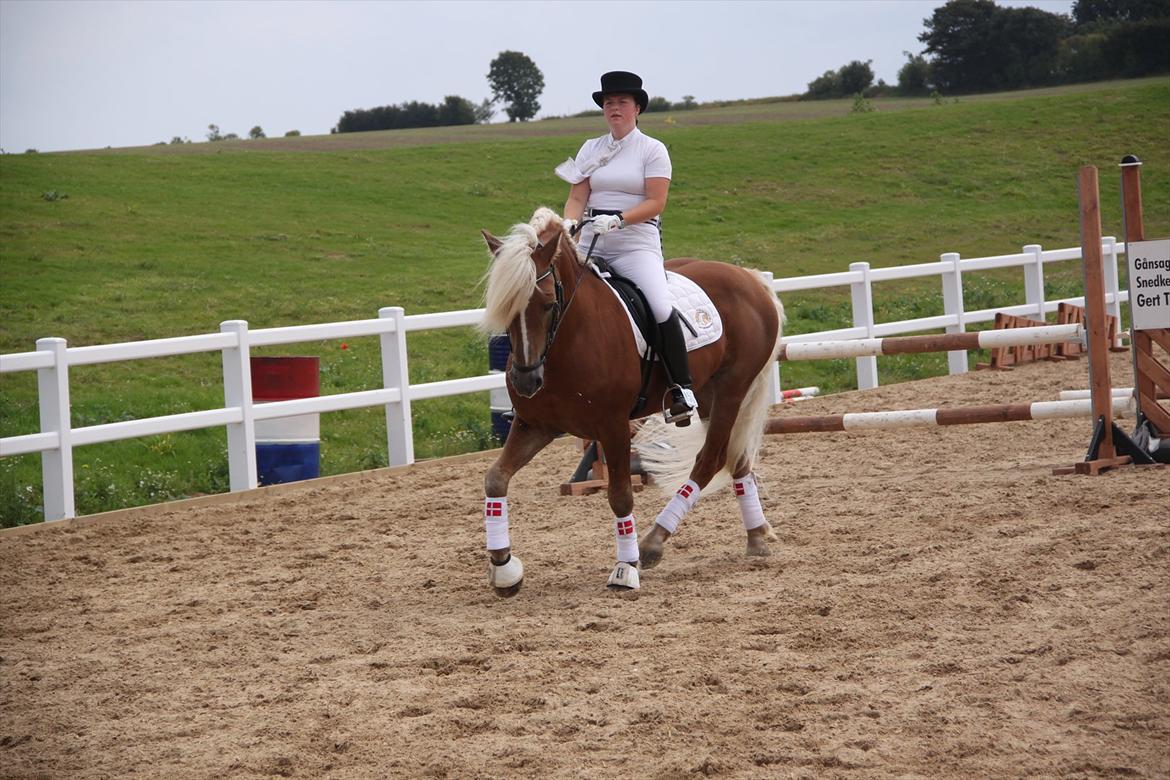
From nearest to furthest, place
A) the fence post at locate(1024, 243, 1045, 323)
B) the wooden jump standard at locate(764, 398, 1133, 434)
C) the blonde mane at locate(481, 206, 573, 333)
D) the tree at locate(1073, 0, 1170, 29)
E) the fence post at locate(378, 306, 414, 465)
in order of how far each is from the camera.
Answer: the blonde mane at locate(481, 206, 573, 333) < the wooden jump standard at locate(764, 398, 1133, 434) < the fence post at locate(378, 306, 414, 465) < the fence post at locate(1024, 243, 1045, 323) < the tree at locate(1073, 0, 1170, 29)

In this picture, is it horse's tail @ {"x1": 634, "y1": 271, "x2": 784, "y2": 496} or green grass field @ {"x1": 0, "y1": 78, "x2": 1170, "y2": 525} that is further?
green grass field @ {"x1": 0, "y1": 78, "x2": 1170, "y2": 525}

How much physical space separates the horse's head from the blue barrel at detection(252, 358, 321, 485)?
4.83m

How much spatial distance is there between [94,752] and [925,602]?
3.54 meters

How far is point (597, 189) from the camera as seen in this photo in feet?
22.1

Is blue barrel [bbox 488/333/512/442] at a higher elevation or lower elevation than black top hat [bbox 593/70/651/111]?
lower

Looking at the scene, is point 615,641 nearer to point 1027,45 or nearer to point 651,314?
point 651,314

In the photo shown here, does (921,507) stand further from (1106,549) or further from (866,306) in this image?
(866,306)

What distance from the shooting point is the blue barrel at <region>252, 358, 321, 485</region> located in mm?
10398

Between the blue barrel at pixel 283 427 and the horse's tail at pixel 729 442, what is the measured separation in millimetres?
3932

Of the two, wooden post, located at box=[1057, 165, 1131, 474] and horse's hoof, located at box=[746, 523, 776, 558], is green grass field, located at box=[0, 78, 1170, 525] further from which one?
wooden post, located at box=[1057, 165, 1131, 474]

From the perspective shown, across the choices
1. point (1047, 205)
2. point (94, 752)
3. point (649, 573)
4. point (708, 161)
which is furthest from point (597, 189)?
point (708, 161)

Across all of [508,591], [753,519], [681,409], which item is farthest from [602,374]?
[753,519]

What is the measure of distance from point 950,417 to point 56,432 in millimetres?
6568

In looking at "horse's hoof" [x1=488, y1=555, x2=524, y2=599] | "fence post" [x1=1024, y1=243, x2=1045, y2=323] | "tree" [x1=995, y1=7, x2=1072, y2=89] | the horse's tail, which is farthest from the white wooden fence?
"tree" [x1=995, y1=7, x2=1072, y2=89]
